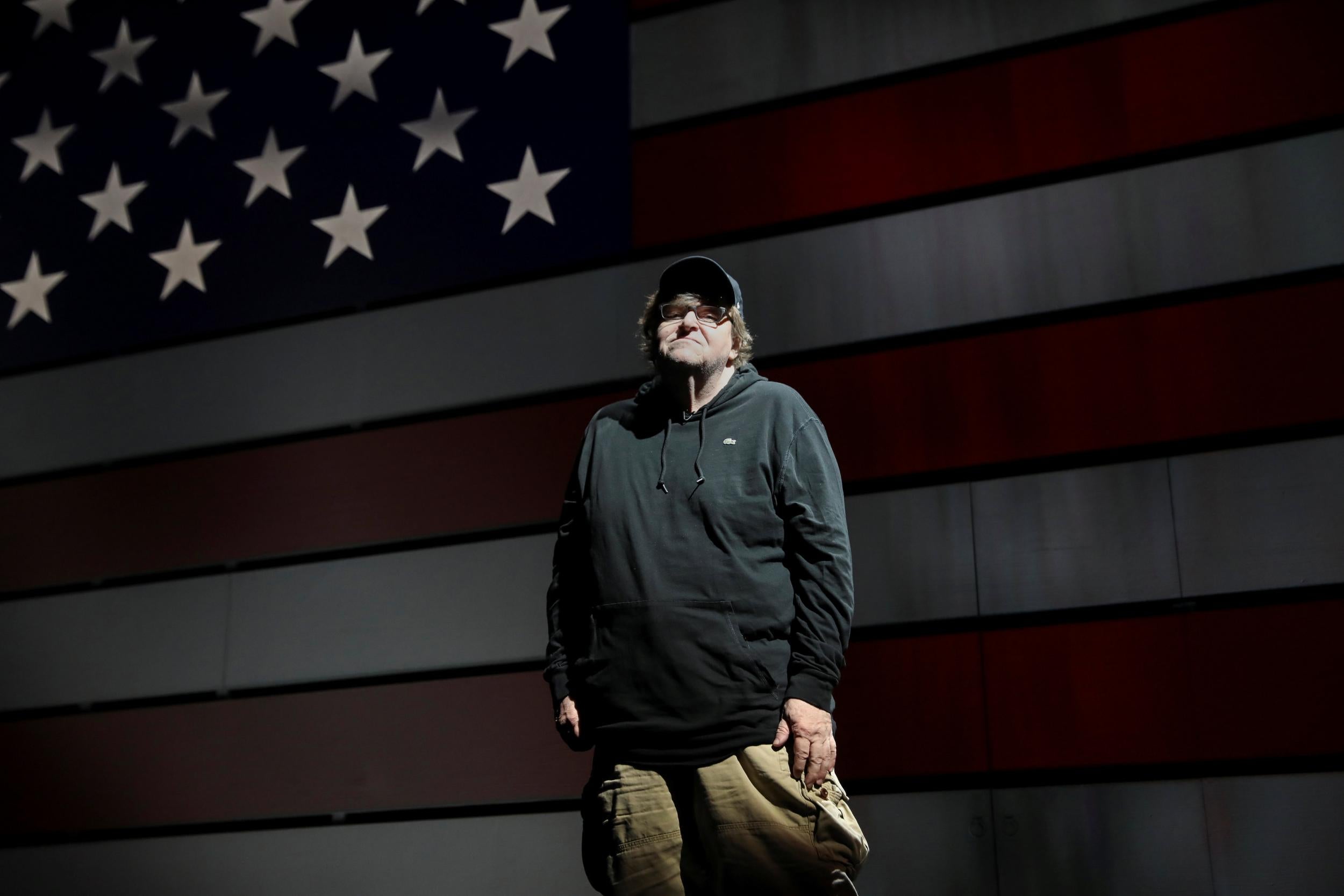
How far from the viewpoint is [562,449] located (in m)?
4.02

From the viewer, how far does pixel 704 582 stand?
238cm

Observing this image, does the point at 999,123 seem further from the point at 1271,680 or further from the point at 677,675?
the point at 677,675

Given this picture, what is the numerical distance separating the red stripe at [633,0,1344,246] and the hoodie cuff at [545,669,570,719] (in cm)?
192

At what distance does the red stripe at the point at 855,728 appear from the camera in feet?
10.3

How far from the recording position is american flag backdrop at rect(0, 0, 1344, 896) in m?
3.24

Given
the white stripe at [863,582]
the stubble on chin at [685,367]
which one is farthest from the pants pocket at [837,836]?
the white stripe at [863,582]

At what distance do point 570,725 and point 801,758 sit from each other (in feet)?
1.55

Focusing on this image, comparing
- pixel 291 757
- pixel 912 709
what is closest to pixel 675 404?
pixel 912 709

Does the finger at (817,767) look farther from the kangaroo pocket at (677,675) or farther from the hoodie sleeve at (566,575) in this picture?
the hoodie sleeve at (566,575)

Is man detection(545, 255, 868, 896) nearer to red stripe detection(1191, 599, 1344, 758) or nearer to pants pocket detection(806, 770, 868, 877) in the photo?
→ pants pocket detection(806, 770, 868, 877)

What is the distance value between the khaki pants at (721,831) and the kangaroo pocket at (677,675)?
82 millimetres

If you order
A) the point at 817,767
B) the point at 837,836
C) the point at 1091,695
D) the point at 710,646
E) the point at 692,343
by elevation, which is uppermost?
the point at 692,343

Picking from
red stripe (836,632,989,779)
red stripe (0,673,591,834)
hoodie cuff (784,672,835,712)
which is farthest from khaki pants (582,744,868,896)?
red stripe (0,673,591,834)

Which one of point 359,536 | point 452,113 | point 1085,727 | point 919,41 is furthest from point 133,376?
point 1085,727
